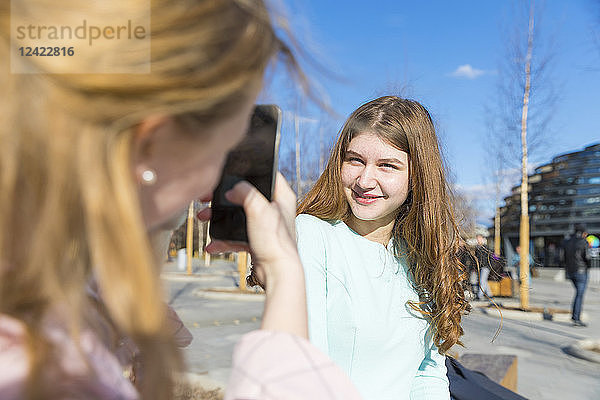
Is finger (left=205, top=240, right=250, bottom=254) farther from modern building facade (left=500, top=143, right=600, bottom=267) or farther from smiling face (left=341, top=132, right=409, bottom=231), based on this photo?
modern building facade (left=500, top=143, right=600, bottom=267)

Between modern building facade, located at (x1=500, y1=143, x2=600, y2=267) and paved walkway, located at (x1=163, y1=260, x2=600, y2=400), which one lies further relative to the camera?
modern building facade, located at (x1=500, y1=143, x2=600, y2=267)

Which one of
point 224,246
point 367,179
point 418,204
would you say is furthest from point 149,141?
point 418,204

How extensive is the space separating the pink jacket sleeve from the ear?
30cm

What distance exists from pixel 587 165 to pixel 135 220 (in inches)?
1368

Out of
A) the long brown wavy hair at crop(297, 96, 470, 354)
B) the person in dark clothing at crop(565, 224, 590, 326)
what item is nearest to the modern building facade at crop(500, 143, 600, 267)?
the person in dark clothing at crop(565, 224, 590, 326)

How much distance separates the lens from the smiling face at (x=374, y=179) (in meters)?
1.85

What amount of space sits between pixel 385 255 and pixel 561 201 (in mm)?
33353

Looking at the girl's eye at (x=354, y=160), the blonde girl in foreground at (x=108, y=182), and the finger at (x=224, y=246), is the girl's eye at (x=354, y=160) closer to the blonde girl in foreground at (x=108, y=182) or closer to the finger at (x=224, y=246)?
the finger at (x=224, y=246)

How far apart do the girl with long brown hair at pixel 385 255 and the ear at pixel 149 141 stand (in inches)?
37.5

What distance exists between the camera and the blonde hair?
0.57 metres

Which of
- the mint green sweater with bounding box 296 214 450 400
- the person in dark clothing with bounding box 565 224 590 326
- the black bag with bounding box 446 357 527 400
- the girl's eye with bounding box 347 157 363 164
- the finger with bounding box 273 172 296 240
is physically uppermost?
the girl's eye with bounding box 347 157 363 164

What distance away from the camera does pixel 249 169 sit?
38.2 inches

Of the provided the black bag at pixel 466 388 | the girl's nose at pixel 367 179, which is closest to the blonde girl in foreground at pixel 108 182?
the girl's nose at pixel 367 179

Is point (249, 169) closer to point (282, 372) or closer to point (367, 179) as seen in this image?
point (282, 372)
